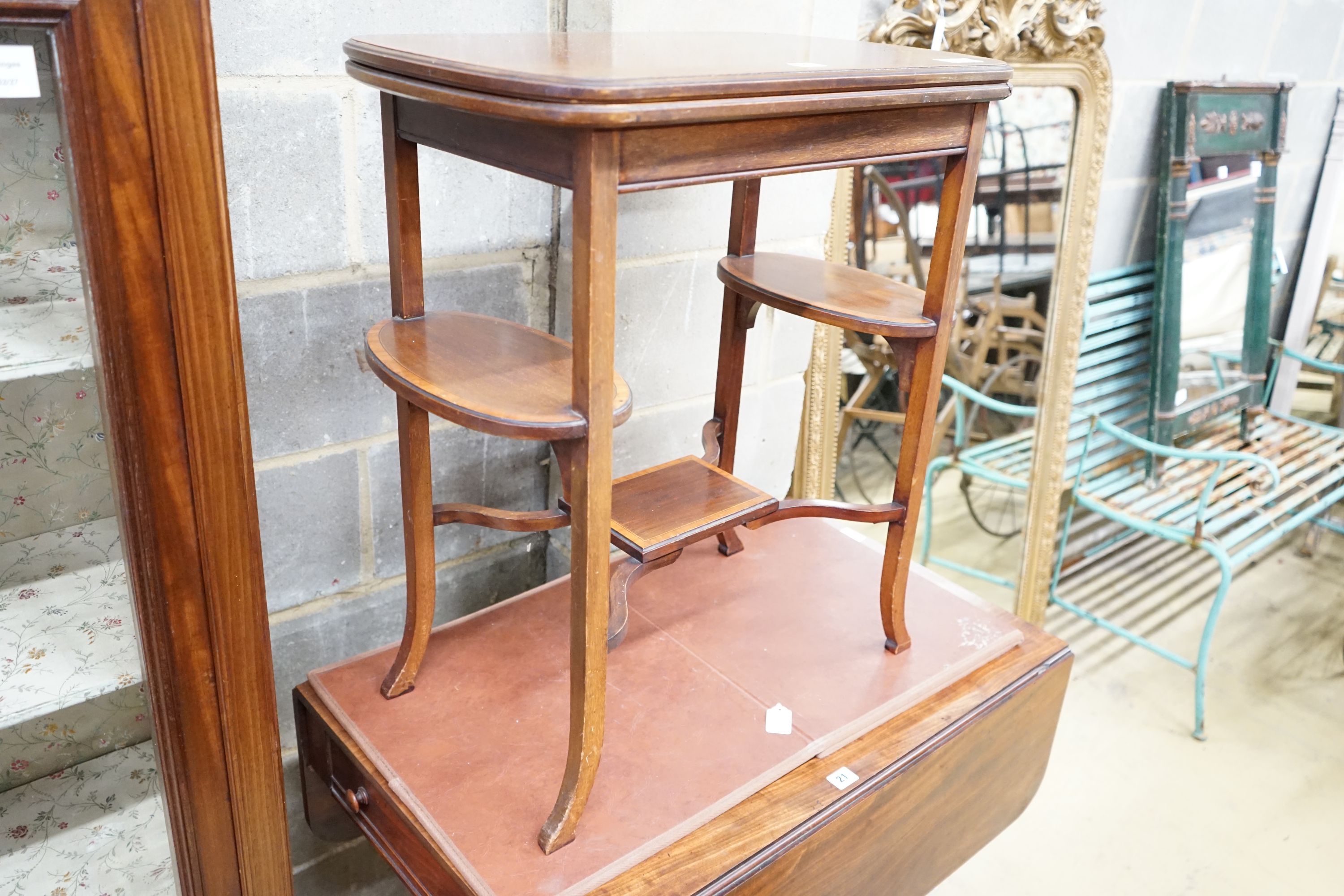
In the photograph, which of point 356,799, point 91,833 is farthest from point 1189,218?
point 91,833

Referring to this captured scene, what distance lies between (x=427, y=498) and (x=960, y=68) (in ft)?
2.41

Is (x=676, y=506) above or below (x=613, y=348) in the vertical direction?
below

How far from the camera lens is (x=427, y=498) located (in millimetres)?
1130

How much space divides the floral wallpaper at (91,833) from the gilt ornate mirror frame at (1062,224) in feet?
4.61

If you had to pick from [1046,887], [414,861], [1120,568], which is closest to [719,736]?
[414,861]

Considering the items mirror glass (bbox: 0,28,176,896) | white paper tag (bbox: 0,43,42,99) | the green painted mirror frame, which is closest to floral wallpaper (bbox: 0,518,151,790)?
mirror glass (bbox: 0,28,176,896)

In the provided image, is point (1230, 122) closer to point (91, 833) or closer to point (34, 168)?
point (34, 168)

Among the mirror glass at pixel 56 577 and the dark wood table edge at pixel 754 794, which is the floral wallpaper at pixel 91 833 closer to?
the mirror glass at pixel 56 577

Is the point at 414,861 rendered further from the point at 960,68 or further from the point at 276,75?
the point at 960,68

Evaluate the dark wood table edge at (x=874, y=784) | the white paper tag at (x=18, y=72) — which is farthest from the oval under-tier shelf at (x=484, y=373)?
the dark wood table edge at (x=874, y=784)

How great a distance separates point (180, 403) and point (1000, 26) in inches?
72.2

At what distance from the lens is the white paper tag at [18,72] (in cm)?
66

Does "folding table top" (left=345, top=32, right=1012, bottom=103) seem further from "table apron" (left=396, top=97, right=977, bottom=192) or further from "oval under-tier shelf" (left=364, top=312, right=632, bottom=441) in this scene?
"oval under-tier shelf" (left=364, top=312, right=632, bottom=441)

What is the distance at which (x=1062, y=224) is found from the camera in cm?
241
